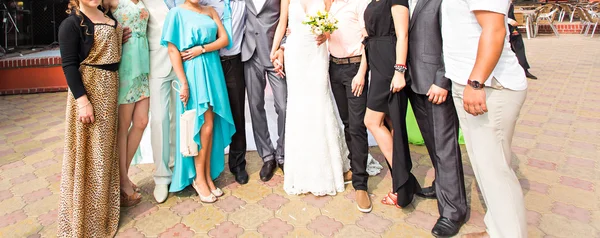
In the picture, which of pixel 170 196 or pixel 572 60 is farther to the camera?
pixel 572 60

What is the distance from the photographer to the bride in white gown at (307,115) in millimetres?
3219

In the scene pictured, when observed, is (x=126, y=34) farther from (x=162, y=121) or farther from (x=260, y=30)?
(x=260, y=30)

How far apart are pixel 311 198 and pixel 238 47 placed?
4.73 feet

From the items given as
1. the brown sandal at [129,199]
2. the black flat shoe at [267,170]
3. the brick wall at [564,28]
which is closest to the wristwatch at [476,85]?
the black flat shoe at [267,170]

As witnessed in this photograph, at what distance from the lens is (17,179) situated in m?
3.83

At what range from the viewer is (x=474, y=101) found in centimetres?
212

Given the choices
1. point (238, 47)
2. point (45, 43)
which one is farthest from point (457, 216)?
point (45, 43)

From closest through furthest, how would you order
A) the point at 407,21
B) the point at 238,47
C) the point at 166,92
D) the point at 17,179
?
the point at 407,21
the point at 166,92
the point at 238,47
the point at 17,179

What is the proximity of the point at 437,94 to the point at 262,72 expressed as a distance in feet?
5.41

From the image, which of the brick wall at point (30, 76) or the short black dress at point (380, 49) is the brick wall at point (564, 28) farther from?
the brick wall at point (30, 76)

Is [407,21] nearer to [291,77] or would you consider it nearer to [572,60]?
[291,77]

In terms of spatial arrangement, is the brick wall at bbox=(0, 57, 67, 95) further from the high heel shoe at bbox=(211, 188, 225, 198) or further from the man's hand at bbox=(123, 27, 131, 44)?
the high heel shoe at bbox=(211, 188, 225, 198)

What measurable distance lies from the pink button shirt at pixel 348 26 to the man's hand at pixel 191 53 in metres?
1.03

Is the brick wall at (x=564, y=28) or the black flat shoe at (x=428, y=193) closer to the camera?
the black flat shoe at (x=428, y=193)
